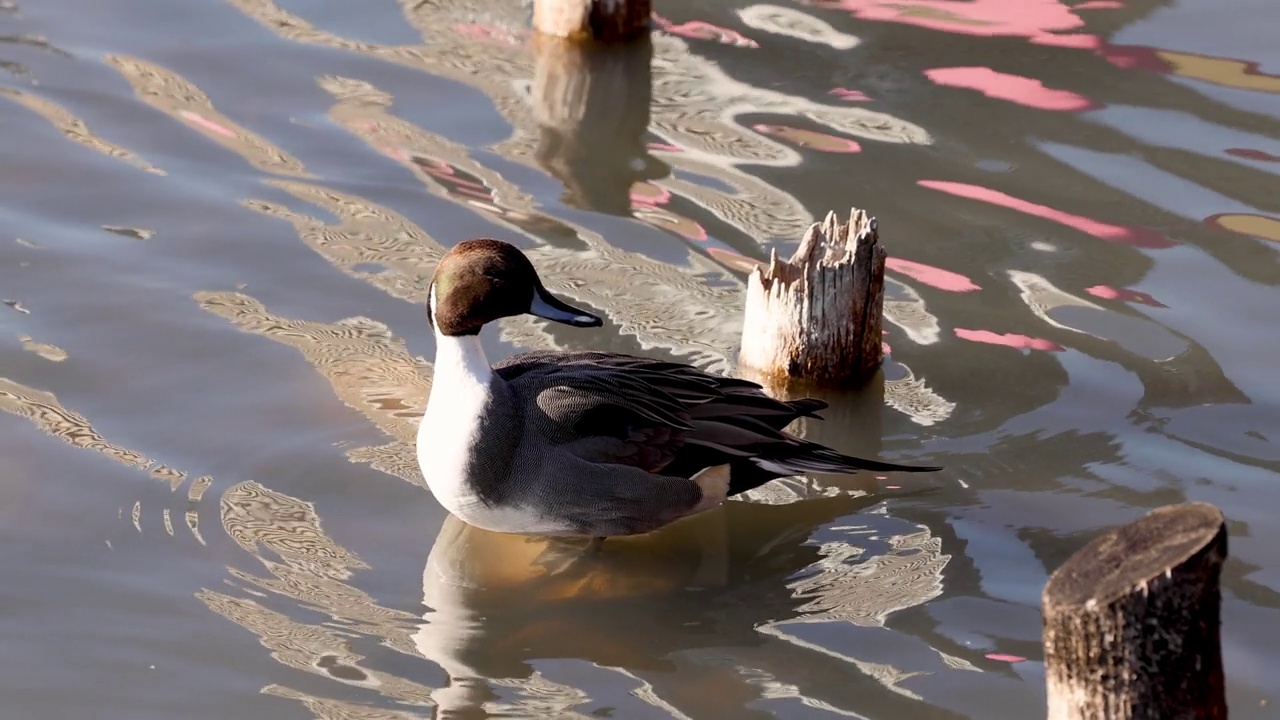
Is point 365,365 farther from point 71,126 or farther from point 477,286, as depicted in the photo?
point 71,126

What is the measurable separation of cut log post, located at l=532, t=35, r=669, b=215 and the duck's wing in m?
2.27

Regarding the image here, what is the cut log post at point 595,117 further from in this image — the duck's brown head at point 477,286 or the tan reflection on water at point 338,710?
the tan reflection on water at point 338,710

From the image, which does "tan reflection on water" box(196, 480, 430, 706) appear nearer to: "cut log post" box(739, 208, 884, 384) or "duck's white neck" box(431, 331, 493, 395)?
"duck's white neck" box(431, 331, 493, 395)

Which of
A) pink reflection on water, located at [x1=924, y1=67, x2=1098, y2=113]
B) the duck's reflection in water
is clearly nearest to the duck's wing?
the duck's reflection in water

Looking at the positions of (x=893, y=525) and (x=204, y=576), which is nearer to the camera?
(x=204, y=576)

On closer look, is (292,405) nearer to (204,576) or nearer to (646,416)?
(204,576)

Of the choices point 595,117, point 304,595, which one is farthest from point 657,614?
point 595,117

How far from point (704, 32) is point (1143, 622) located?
687 cm

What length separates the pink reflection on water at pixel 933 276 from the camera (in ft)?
23.1

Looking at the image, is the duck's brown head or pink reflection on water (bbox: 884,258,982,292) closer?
the duck's brown head

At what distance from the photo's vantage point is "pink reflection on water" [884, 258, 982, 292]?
7.05 meters

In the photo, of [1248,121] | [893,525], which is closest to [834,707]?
[893,525]

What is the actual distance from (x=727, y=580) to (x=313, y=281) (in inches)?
104

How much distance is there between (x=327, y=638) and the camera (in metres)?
4.87
